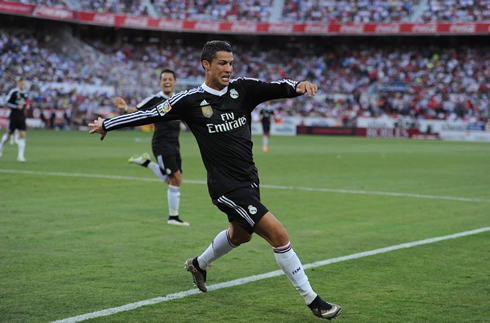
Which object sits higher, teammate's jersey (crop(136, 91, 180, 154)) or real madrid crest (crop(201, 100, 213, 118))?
real madrid crest (crop(201, 100, 213, 118))

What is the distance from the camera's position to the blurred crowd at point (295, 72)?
5225 centimetres

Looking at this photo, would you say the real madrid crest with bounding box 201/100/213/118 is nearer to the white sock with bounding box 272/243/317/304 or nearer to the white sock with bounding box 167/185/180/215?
the white sock with bounding box 272/243/317/304

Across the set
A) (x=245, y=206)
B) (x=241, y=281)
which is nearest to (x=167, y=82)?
(x=241, y=281)

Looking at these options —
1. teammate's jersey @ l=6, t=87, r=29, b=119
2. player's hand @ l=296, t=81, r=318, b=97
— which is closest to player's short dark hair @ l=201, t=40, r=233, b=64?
player's hand @ l=296, t=81, r=318, b=97

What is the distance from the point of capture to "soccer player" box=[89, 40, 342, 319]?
5.38 m

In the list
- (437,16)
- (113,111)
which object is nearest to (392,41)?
(437,16)

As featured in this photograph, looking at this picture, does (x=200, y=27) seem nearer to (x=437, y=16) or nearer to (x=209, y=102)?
(x=437, y=16)

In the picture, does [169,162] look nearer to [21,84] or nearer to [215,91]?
[215,91]

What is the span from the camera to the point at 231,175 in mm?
5535

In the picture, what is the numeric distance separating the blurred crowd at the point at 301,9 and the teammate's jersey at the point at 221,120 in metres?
53.9

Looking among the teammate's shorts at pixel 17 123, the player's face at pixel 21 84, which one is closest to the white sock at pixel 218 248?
the player's face at pixel 21 84

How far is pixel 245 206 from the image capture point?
538 cm

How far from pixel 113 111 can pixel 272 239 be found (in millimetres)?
47871

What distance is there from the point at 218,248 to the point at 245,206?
86cm
